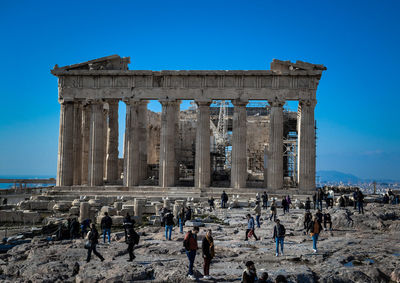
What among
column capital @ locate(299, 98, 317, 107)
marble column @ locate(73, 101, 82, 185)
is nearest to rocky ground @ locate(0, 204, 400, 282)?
column capital @ locate(299, 98, 317, 107)

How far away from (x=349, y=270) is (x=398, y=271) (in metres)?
1.38

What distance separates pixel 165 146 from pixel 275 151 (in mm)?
9326

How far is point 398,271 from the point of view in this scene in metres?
11.8

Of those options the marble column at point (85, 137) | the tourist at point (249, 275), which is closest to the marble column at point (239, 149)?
the marble column at point (85, 137)

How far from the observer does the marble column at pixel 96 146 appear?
120ft

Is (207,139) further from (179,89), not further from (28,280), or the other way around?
(28,280)

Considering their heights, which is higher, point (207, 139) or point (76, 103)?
point (76, 103)

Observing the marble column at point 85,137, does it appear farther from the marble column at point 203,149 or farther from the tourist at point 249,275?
the tourist at point 249,275

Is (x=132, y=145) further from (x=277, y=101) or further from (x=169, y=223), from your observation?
(x=169, y=223)

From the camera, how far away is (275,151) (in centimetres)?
3497

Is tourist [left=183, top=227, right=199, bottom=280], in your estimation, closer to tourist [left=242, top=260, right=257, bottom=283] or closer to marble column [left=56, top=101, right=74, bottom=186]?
tourist [left=242, top=260, right=257, bottom=283]

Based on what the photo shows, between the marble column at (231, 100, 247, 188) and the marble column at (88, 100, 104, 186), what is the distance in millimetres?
11621

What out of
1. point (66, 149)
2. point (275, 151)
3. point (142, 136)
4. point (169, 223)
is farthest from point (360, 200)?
point (66, 149)

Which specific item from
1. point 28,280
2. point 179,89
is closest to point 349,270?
point 28,280
